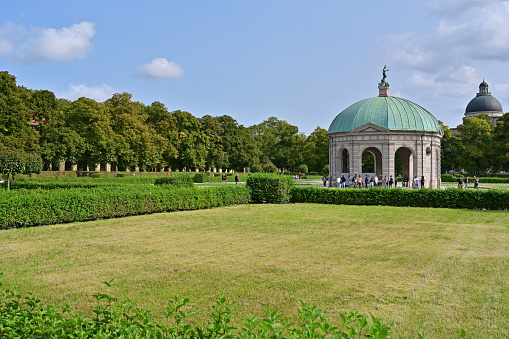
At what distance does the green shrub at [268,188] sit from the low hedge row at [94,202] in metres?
3.22

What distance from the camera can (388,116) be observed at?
129 ft

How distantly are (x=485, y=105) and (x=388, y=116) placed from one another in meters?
83.0

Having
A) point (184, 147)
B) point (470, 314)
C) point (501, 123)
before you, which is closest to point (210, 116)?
point (184, 147)

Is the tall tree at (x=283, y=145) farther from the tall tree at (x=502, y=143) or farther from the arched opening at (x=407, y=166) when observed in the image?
the arched opening at (x=407, y=166)

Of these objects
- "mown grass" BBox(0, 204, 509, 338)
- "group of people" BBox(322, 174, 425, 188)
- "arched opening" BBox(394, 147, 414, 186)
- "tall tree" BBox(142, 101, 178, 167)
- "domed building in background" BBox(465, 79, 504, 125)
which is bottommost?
"mown grass" BBox(0, 204, 509, 338)

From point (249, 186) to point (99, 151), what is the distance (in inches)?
1128

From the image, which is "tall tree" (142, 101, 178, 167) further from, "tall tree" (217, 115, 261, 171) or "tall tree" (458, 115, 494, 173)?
"tall tree" (458, 115, 494, 173)

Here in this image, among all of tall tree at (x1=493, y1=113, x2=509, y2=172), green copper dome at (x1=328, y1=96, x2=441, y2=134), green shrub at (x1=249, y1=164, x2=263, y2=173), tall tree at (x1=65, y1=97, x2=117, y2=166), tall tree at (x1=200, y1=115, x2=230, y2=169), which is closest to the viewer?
green copper dome at (x1=328, y1=96, x2=441, y2=134)

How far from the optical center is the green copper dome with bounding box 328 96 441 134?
39188 mm

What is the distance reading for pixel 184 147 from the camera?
66562mm

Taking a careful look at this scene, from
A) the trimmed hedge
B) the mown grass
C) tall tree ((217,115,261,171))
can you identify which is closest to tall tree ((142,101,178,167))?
tall tree ((217,115,261,171))

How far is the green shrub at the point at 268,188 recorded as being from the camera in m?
27.1

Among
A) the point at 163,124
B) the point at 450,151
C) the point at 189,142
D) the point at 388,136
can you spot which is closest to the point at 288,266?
the point at 388,136

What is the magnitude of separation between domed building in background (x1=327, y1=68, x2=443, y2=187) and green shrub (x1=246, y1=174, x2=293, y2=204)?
568 inches
